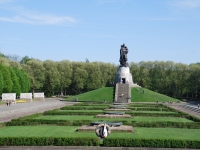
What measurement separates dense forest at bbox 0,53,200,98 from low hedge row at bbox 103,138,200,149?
76033 millimetres

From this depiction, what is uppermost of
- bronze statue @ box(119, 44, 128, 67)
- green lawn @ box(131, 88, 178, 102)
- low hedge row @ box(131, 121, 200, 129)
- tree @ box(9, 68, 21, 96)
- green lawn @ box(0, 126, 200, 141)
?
bronze statue @ box(119, 44, 128, 67)

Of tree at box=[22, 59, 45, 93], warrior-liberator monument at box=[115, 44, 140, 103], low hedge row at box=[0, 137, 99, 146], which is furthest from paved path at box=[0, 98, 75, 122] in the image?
tree at box=[22, 59, 45, 93]

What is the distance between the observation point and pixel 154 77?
10075 centimetres

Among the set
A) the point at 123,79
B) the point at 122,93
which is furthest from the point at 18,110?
the point at 123,79

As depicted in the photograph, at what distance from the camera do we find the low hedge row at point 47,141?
18.6m

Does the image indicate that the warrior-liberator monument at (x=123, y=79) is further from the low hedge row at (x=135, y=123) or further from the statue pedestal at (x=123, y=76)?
the low hedge row at (x=135, y=123)

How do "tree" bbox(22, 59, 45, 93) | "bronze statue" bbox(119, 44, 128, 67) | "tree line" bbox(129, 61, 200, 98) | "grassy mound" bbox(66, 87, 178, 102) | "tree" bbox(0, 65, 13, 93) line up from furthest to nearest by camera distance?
"tree line" bbox(129, 61, 200, 98) → "tree" bbox(22, 59, 45, 93) → "tree" bbox(0, 65, 13, 93) → "bronze statue" bbox(119, 44, 128, 67) → "grassy mound" bbox(66, 87, 178, 102)

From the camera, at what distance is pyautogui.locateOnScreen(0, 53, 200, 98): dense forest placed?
9612 centimetres

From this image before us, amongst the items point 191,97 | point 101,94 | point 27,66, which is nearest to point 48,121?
point 101,94

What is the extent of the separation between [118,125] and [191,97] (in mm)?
81512

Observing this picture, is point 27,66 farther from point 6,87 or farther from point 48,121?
point 48,121

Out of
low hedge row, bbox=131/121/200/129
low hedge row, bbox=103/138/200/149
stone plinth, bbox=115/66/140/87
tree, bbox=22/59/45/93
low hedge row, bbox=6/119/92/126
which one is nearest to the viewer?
low hedge row, bbox=103/138/200/149

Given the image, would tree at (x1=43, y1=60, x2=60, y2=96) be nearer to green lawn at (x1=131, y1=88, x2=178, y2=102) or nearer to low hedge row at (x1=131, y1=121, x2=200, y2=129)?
green lawn at (x1=131, y1=88, x2=178, y2=102)

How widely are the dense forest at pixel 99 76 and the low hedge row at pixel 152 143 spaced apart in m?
76.0
